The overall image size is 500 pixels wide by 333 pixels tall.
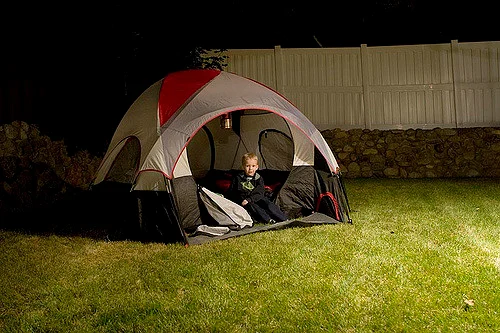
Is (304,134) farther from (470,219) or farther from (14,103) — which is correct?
(14,103)

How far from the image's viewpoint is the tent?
5426mm

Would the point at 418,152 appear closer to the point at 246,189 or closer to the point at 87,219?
the point at 246,189

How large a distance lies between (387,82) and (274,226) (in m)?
6.37

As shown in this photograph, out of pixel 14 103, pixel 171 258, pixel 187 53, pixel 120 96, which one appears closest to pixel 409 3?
pixel 187 53

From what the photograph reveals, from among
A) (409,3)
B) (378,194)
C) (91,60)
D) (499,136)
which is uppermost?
(409,3)

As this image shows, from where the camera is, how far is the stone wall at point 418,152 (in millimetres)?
10797

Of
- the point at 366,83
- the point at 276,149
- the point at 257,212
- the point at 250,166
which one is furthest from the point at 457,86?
the point at 257,212

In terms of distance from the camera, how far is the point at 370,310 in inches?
133

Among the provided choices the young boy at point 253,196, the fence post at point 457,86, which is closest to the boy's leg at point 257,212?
the young boy at point 253,196

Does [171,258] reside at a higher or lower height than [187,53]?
lower

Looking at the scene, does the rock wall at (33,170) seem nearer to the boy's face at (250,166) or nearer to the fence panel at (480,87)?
the boy's face at (250,166)

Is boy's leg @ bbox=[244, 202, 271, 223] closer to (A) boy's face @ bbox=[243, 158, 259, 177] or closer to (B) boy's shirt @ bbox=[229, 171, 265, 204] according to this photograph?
(B) boy's shirt @ bbox=[229, 171, 265, 204]

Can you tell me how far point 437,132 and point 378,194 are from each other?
3.23 meters

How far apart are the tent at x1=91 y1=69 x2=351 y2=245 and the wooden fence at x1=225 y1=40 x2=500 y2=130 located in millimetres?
3855
